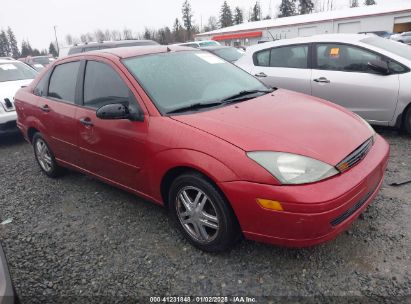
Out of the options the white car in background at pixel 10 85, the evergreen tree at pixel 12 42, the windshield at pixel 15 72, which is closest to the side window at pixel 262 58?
the white car in background at pixel 10 85

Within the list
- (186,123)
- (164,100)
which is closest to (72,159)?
(164,100)

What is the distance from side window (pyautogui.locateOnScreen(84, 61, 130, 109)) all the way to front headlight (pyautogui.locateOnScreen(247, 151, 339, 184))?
139 cm

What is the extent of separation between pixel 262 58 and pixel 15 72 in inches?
209

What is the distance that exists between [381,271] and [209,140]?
151cm

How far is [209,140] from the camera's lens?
2.52m

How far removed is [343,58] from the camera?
534 centimetres

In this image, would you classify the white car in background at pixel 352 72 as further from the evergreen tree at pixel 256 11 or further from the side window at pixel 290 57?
the evergreen tree at pixel 256 11

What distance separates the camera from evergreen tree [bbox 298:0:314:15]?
230 feet

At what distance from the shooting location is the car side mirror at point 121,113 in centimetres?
295

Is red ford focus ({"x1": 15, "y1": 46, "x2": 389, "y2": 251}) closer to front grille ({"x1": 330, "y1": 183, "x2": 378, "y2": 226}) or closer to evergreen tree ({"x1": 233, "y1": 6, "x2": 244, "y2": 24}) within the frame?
front grille ({"x1": 330, "y1": 183, "x2": 378, "y2": 226})

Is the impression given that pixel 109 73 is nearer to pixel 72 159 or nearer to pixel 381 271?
pixel 72 159

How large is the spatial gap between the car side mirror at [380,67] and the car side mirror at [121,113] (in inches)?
141

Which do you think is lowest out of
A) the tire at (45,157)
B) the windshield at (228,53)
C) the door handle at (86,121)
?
the tire at (45,157)

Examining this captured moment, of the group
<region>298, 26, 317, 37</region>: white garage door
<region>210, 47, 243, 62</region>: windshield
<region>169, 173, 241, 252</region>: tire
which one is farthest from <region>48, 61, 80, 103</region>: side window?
<region>298, 26, 317, 37</region>: white garage door
